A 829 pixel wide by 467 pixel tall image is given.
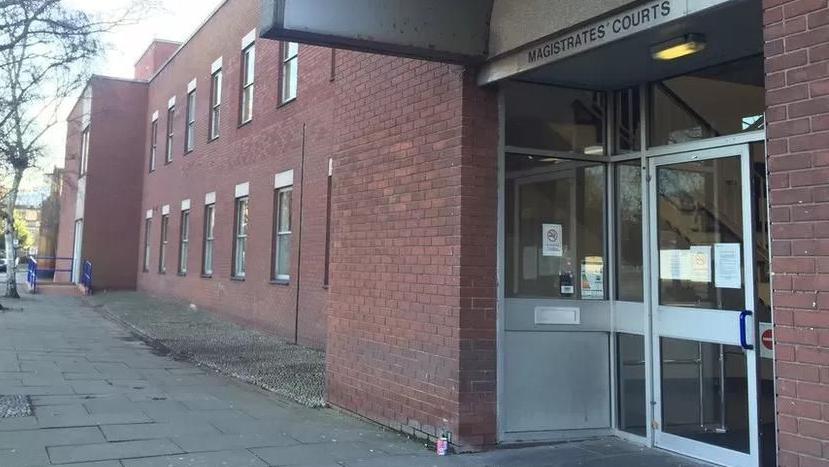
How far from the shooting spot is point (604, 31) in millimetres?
4703

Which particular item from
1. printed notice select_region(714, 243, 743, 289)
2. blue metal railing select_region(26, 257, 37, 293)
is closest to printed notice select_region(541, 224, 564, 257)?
printed notice select_region(714, 243, 743, 289)

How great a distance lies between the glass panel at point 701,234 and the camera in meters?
5.26

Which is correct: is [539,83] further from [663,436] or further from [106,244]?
[106,244]

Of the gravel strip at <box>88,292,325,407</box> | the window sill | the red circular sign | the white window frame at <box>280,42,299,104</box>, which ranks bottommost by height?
the gravel strip at <box>88,292,325,407</box>

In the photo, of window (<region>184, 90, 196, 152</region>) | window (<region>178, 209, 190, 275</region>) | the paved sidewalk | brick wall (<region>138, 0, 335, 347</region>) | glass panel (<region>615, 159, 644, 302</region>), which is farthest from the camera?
window (<region>184, 90, 196, 152</region>)

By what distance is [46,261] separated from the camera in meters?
37.6

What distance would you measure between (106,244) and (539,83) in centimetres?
2446

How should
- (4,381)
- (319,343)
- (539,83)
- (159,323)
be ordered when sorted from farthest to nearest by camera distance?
(159,323) → (319,343) → (4,381) → (539,83)

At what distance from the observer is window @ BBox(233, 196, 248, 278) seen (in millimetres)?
16281

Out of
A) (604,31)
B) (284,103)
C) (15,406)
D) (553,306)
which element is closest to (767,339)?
(553,306)

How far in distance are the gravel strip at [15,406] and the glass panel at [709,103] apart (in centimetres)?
638

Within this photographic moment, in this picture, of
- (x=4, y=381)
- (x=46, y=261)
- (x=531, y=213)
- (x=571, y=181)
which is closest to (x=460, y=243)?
(x=531, y=213)

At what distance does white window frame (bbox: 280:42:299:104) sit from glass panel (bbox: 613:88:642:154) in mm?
8919

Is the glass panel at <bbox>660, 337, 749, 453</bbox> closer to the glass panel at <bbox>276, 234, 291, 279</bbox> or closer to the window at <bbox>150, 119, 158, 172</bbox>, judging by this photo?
the glass panel at <bbox>276, 234, 291, 279</bbox>
